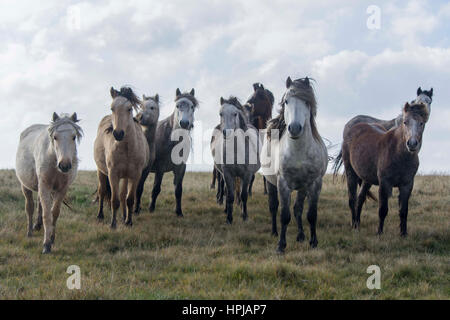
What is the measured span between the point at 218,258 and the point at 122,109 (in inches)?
134

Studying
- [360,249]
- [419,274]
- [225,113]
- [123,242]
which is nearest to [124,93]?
[225,113]

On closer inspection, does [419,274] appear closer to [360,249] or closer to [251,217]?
[360,249]

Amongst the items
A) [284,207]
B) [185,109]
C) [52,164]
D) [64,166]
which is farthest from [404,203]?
[52,164]

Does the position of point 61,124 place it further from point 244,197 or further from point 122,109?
point 244,197

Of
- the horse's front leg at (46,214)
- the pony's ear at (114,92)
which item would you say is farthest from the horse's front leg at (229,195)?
the horse's front leg at (46,214)

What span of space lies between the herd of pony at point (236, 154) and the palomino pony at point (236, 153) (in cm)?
2

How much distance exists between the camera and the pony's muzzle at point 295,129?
6051 millimetres

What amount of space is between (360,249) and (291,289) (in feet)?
8.21

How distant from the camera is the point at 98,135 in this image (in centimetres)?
1006

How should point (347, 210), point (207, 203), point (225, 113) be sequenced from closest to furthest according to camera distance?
point (225, 113)
point (347, 210)
point (207, 203)

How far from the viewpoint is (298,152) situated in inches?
264

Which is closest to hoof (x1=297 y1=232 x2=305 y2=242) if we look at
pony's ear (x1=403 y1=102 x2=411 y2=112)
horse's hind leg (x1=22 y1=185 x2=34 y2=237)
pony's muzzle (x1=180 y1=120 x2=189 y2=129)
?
pony's ear (x1=403 y1=102 x2=411 y2=112)

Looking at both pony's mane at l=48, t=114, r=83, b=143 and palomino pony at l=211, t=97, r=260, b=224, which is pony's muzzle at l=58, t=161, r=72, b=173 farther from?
palomino pony at l=211, t=97, r=260, b=224

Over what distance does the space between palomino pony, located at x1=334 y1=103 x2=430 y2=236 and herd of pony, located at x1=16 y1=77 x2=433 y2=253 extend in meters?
0.02
